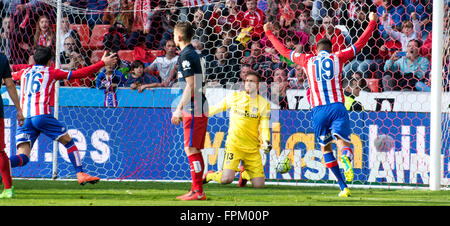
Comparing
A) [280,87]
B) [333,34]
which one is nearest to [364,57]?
[333,34]

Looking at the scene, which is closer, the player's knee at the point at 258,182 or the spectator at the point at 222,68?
the player's knee at the point at 258,182

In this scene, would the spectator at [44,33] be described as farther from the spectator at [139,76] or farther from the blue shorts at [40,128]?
the blue shorts at [40,128]

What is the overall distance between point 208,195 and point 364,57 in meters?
4.26

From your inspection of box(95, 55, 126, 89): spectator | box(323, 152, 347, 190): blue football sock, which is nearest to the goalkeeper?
box(323, 152, 347, 190): blue football sock

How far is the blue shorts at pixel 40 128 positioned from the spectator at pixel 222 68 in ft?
9.59

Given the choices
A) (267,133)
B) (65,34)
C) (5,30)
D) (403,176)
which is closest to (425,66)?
(403,176)

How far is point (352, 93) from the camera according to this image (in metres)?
9.40

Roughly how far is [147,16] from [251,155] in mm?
4038

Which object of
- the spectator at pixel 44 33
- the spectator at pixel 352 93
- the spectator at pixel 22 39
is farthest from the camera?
the spectator at pixel 22 39

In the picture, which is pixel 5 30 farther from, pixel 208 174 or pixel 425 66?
pixel 425 66

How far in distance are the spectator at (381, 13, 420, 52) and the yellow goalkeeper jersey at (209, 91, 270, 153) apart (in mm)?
2686

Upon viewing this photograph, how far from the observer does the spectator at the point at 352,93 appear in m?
9.17

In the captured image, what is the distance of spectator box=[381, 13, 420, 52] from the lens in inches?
396

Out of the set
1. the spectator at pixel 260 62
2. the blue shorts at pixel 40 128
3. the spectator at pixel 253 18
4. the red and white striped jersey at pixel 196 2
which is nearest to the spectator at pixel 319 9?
the spectator at pixel 253 18
